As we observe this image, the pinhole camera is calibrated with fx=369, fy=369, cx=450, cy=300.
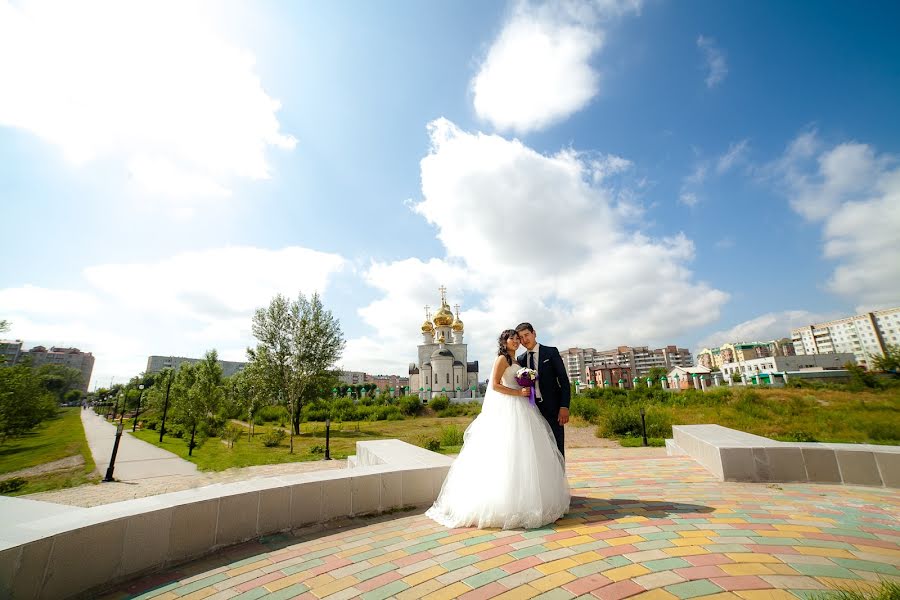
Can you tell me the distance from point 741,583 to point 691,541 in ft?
2.49

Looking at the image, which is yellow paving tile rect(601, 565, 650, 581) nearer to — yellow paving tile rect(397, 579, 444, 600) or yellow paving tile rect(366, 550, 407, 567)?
yellow paving tile rect(397, 579, 444, 600)

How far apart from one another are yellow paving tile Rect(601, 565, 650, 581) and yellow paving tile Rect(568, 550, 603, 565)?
0.65ft

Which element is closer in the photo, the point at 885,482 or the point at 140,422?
the point at 885,482

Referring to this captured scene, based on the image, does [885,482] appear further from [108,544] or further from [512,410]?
[108,544]

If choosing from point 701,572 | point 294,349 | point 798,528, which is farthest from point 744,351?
point 701,572

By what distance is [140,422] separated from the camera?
39.6 m

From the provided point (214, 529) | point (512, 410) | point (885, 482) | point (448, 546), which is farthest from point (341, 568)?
point (885, 482)

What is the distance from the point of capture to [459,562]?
288 centimetres

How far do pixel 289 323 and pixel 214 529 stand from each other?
862 inches

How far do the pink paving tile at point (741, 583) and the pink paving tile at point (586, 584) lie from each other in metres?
0.69

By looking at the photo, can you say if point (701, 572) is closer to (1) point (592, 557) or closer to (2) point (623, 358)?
(1) point (592, 557)

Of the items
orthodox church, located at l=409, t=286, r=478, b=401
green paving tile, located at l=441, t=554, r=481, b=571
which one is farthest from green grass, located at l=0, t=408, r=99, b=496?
orthodox church, located at l=409, t=286, r=478, b=401

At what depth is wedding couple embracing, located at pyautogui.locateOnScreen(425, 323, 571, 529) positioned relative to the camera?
147 inches

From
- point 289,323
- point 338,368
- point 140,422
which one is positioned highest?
point 289,323
